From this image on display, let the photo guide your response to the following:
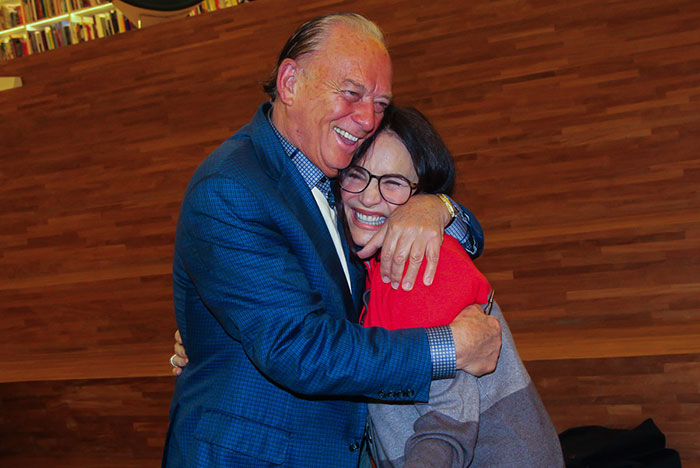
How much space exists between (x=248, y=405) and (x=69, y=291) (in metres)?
2.55

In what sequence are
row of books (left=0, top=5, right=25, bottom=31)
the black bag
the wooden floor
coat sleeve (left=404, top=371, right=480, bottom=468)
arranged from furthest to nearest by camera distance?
1. row of books (left=0, top=5, right=25, bottom=31)
2. the wooden floor
3. the black bag
4. coat sleeve (left=404, top=371, right=480, bottom=468)

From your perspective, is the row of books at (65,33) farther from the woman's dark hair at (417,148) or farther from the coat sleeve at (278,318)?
the coat sleeve at (278,318)

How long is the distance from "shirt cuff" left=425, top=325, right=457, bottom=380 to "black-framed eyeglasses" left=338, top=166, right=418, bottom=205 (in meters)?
0.43

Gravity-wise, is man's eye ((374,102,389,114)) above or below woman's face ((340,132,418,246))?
above

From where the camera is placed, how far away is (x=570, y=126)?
117 inches

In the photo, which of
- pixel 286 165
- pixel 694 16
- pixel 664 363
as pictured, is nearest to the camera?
pixel 286 165

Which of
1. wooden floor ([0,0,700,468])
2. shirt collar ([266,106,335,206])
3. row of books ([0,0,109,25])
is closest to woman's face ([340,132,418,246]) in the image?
shirt collar ([266,106,335,206])

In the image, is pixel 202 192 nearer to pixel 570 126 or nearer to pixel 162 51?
pixel 570 126

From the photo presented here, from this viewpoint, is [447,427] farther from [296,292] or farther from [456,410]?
[296,292]

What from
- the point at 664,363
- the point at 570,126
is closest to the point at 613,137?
the point at 570,126

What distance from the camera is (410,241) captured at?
4.21 feet

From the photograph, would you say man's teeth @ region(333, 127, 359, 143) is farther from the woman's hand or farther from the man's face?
the woman's hand

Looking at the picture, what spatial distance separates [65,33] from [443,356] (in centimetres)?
682

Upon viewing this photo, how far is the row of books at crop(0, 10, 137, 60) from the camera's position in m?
6.61
